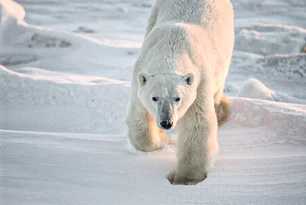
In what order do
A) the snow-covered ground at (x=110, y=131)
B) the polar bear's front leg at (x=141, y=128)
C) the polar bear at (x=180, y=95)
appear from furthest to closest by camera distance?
the polar bear's front leg at (x=141, y=128), the polar bear at (x=180, y=95), the snow-covered ground at (x=110, y=131)

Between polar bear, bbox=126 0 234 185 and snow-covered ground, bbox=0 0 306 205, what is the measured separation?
0.15 metres

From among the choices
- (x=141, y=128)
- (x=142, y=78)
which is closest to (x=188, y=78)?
(x=142, y=78)

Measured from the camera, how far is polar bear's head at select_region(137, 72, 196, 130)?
2828 millimetres

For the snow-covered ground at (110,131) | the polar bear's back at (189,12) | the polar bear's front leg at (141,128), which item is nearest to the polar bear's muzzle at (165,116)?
the snow-covered ground at (110,131)

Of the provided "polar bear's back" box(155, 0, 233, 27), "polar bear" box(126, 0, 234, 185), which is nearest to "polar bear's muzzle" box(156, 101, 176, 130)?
"polar bear" box(126, 0, 234, 185)

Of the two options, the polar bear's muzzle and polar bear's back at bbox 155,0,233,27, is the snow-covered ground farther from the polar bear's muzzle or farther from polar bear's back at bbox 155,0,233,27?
polar bear's back at bbox 155,0,233,27

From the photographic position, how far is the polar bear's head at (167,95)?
111 inches

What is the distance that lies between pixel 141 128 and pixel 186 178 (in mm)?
600

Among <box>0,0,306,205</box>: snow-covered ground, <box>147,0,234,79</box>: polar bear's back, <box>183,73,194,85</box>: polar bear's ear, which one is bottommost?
<box>0,0,306,205</box>: snow-covered ground

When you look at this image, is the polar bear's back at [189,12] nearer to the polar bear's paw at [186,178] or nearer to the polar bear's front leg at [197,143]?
the polar bear's front leg at [197,143]

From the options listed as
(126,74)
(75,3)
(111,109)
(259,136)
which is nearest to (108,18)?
(75,3)

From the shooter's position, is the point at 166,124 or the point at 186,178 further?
the point at 186,178

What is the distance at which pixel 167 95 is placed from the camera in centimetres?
289

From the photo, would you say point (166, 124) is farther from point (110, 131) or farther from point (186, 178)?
point (110, 131)
